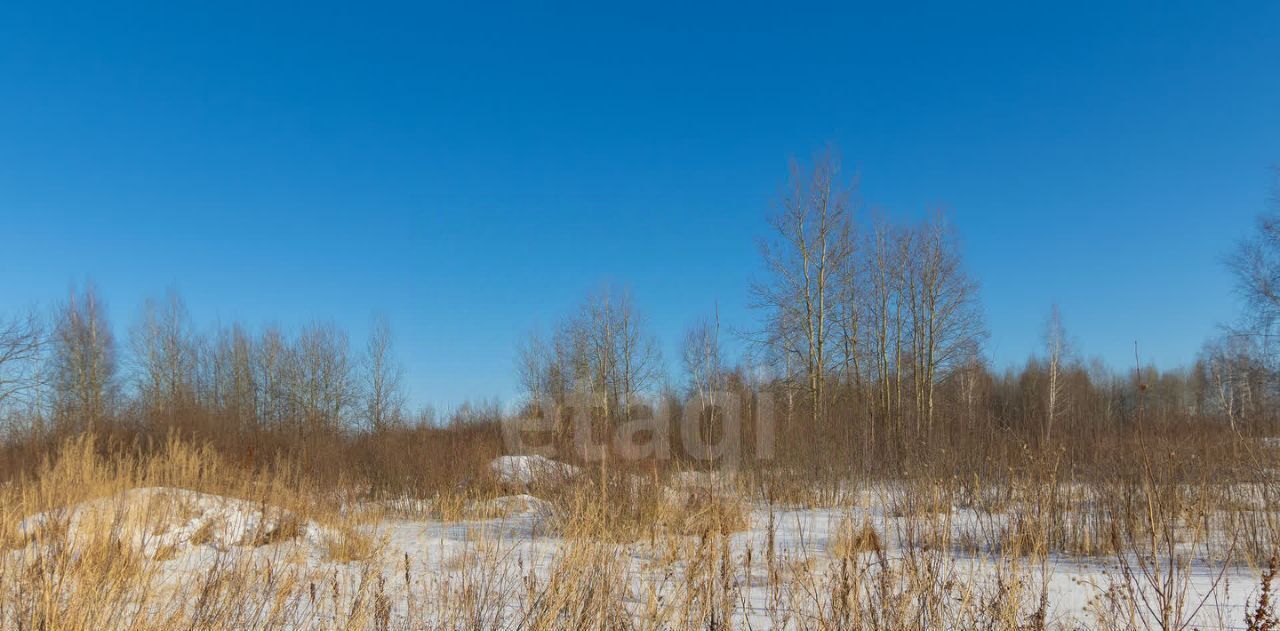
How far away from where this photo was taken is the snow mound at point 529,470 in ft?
25.4

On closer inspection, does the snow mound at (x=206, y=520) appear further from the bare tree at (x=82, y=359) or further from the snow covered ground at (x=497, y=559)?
the bare tree at (x=82, y=359)

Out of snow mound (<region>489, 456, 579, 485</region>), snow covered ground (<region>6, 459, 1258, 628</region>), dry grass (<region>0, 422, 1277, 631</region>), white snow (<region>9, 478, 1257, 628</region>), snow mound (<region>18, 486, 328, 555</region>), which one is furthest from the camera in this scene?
snow mound (<region>489, 456, 579, 485</region>)

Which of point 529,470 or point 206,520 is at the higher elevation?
point 529,470

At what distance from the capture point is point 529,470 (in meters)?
9.89

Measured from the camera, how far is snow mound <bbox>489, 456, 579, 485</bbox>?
305 inches

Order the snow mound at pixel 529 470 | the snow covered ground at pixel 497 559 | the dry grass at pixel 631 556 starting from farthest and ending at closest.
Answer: the snow mound at pixel 529 470, the snow covered ground at pixel 497 559, the dry grass at pixel 631 556

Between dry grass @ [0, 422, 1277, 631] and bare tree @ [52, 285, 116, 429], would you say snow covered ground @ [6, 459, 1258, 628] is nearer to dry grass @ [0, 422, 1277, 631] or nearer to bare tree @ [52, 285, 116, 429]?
dry grass @ [0, 422, 1277, 631]

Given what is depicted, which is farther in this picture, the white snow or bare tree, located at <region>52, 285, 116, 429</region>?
bare tree, located at <region>52, 285, 116, 429</region>

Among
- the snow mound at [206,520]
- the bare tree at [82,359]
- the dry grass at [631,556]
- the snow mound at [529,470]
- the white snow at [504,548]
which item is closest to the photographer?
the dry grass at [631,556]

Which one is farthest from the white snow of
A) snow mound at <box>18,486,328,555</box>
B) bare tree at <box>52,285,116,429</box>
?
bare tree at <box>52,285,116,429</box>

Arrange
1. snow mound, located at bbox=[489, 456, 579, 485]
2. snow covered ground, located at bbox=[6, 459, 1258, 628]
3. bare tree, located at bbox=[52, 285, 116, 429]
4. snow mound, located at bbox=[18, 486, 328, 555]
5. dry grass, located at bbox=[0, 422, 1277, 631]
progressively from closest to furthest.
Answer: dry grass, located at bbox=[0, 422, 1277, 631] < snow covered ground, located at bbox=[6, 459, 1258, 628] < snow mound, located at bbox=[18, 486, 328, 555] < snow mound, located at bbox=[489, 456, 579, 485] < bare tree, located at bbox=[52, 285, 116, 429]

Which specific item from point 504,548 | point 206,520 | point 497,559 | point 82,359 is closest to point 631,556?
point 497,559

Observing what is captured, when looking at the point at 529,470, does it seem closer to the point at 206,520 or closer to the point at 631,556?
the point at 206,520

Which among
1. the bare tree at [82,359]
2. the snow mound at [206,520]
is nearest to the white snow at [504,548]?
the snow mound at [206,520]
